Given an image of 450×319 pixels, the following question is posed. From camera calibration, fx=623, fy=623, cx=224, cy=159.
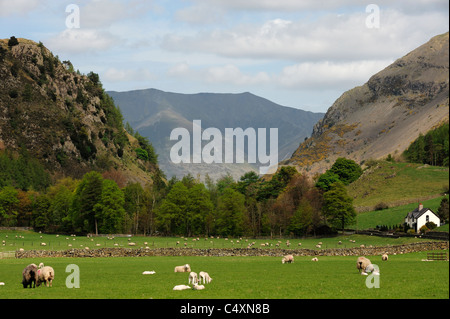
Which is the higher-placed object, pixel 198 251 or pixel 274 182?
pixel 274 182

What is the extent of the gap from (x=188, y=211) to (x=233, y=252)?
4689cm

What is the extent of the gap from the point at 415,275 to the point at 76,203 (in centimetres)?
11009

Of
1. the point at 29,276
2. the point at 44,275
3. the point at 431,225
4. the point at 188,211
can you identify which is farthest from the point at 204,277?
the point at 188,211

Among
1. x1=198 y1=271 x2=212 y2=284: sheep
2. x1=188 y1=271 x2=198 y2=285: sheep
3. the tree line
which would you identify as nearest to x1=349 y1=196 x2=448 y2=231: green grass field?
the tree line

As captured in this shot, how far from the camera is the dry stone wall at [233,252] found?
83.8 meters

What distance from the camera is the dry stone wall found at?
3297 inches

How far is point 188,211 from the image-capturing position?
136 metres

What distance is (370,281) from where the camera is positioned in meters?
36.7

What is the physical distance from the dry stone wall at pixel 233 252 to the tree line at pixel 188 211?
41.0 meters

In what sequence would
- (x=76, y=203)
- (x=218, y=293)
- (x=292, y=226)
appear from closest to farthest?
(x=218, y=293)
(x=292, y=226)
(x=76, y=203)

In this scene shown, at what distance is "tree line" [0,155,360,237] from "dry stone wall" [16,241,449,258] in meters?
41.0
